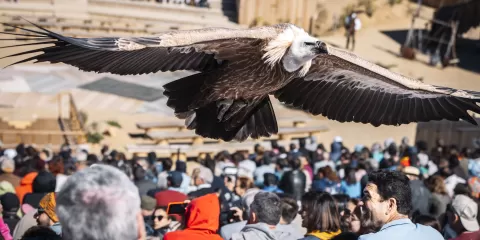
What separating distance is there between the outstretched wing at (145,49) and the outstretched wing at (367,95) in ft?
2.91

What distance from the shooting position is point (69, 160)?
32.1 ft

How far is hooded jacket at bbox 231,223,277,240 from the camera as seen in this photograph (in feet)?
13.4

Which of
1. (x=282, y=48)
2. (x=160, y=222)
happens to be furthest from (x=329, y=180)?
(x=160, y=222)

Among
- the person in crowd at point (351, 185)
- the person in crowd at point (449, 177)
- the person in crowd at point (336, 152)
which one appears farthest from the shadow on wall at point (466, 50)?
the person in crowd at point (351, 185)

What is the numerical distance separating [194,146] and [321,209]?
9406 mm

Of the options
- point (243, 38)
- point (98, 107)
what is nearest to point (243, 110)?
point (243, 38)

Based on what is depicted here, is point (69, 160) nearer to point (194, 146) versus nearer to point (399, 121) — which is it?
point (194, 146)

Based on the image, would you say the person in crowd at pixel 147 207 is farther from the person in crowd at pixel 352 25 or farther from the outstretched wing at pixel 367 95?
the person in crowd at pixel 352 25

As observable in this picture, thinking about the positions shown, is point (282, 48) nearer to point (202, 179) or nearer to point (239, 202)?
point (239, 202)

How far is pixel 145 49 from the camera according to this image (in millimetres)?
4852

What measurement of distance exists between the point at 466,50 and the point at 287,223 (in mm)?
19742

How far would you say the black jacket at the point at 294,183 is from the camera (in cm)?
742

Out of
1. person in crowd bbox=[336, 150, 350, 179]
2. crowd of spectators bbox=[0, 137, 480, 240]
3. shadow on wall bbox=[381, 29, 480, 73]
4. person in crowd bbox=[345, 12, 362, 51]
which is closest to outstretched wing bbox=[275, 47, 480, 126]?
crowd of spectators bbox=[0, 137, 480, 240]

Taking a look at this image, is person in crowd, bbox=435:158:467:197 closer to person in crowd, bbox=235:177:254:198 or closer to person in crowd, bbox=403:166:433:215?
person in crowd, bbox=403:166:433:215
